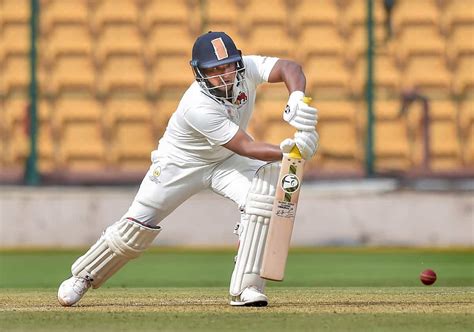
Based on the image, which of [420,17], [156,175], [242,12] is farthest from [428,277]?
[242,12]

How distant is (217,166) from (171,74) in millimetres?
6490

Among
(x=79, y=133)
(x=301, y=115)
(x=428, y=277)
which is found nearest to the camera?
(x=301, y=115)

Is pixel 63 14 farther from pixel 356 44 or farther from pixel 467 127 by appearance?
pixel 467 127

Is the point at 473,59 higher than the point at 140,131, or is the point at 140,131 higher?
the point at 473,59

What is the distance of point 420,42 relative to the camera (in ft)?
42.1

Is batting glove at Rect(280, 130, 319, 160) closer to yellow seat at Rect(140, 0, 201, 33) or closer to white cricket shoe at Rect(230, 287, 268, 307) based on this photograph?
white cricket shoe at Rect(230, 287, 268, 307)

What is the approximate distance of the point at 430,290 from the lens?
6.92 m

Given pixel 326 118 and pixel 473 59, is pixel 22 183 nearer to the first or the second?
pixel 326 118

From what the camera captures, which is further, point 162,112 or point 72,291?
point 162,112

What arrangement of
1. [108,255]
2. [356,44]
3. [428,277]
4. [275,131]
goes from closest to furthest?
[108,255] → [428,277] → [275,131] → [356,44]

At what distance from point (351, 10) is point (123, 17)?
2.36m

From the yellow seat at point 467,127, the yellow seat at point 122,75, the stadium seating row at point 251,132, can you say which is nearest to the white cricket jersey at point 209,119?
the stadium seating row at point 251,132

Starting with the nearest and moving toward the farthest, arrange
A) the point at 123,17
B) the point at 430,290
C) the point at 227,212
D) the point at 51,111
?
1. the point at 430,290
2. the point at 227,212
3. the point at 51,111
4. the point at 123,17

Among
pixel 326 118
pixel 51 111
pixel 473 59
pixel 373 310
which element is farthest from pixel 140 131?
pixel 373 310
